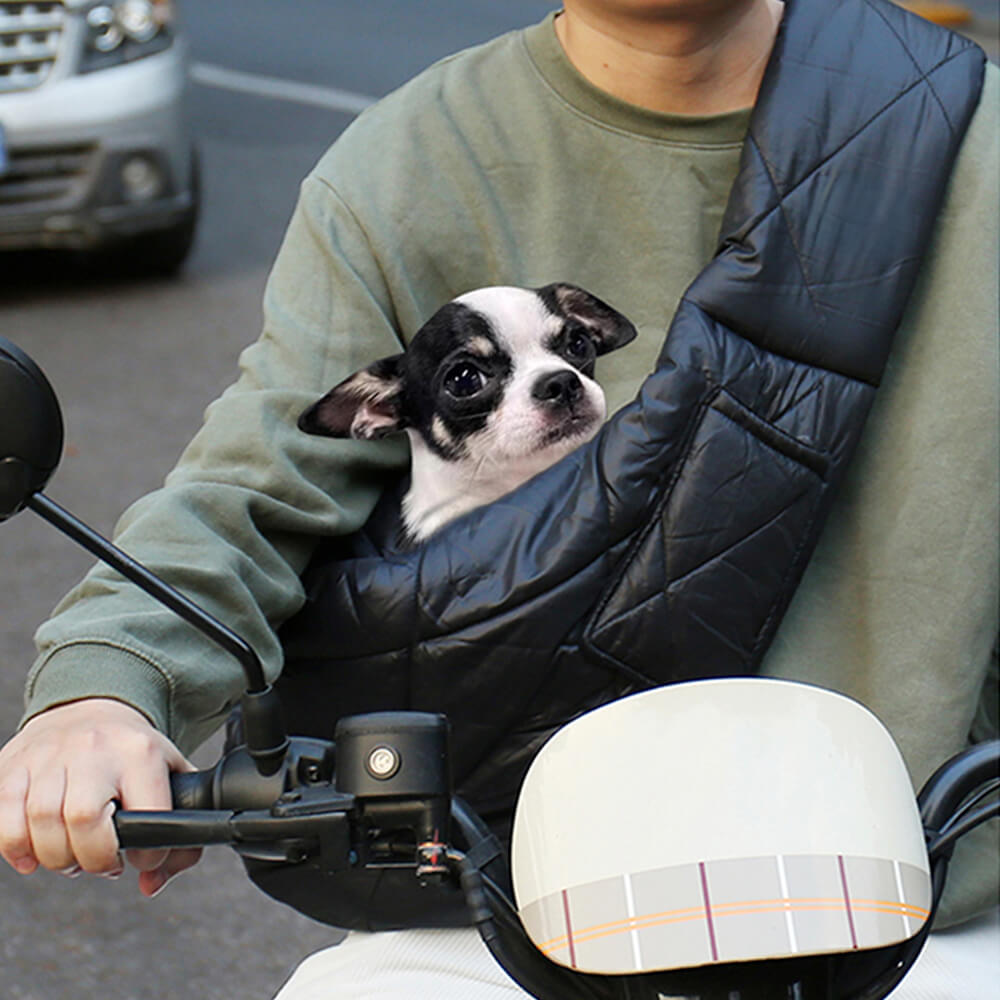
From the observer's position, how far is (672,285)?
1.79 metres

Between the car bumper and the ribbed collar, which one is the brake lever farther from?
the car bumper

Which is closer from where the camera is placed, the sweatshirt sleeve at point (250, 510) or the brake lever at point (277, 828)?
the brake lever at point (277, 828)

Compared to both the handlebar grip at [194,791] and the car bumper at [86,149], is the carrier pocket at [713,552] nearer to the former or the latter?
the handlebar grip at [194,791]

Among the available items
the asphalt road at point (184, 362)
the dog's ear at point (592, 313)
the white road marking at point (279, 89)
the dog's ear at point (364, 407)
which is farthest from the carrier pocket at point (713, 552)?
the white road marking at point (279, 89)

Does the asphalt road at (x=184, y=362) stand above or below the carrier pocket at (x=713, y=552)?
below

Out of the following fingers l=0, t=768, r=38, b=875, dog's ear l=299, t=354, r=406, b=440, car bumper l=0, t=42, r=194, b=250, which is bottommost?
car bumper l=0, t=42, r=194, b=250

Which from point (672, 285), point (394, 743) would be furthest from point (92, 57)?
point (394, 743)

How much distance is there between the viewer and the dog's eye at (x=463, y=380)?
189cm

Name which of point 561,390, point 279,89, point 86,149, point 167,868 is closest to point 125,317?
point 86,149

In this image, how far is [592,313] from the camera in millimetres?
1806

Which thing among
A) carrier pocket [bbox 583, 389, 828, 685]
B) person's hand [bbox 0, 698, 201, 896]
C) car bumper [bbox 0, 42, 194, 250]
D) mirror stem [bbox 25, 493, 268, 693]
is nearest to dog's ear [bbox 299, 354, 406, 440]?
carrier pocket [bbox 583, 389, 828, 685]

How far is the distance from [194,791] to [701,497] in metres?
0.58

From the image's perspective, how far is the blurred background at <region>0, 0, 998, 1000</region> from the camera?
3.52m

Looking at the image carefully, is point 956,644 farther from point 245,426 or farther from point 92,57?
point 92,57
